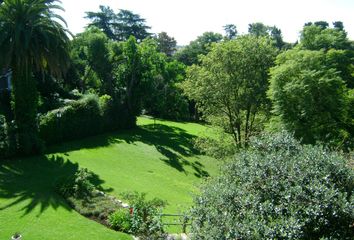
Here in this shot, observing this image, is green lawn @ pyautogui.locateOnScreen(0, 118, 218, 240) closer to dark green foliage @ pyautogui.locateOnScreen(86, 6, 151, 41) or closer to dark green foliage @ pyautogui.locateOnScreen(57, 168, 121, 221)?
dark green foliage @ pyautogui.locateOnScreen(57, 168, 121, 221)

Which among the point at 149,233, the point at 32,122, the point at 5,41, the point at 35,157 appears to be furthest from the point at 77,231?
the point at 5,41

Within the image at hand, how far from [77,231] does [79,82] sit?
3100cm

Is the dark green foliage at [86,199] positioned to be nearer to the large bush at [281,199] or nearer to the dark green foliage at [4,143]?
the dark green foliage at [4,143]

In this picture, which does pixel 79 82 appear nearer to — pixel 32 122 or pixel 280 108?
pixel 32 122

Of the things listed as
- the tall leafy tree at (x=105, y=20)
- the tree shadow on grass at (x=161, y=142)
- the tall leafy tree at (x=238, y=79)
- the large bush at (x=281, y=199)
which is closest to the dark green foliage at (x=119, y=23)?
the tall leafy tree at (x=105, y=20)

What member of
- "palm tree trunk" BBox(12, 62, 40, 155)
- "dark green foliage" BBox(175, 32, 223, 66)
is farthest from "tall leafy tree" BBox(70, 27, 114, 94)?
"dark green foliage" BBox(175, 32, 223, 66)

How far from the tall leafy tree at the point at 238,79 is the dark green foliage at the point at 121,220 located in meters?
16.6

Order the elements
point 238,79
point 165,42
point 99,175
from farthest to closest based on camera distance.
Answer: point 165,42
point 238,79
point 99,175

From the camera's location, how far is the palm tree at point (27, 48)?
22.7 meters

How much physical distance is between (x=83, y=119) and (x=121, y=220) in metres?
17.2

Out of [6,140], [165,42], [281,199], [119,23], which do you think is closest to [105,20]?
[119,23]

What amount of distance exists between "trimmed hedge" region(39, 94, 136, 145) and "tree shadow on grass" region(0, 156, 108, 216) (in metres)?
3.81

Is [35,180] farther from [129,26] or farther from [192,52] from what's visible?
[192,52]

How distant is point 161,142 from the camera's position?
35.7m
